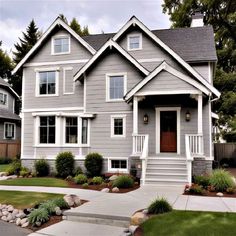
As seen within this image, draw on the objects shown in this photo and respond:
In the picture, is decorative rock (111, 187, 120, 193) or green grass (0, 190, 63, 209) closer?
green grass (0, 190, 63, 209)

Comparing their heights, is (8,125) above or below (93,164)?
above

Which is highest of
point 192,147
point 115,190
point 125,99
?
point 125,99

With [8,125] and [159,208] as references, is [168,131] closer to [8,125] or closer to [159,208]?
[159,208]

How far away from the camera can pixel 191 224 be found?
271 inches

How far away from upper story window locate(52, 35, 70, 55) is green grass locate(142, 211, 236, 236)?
12.6 metres

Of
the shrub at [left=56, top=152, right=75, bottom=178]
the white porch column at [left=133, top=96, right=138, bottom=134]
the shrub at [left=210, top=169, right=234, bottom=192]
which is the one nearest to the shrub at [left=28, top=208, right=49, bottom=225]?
the shrub at [left=210, top=169, right=234, bottom=192]

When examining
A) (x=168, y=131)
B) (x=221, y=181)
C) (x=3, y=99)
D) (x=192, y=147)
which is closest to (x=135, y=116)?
(x=168, y=131)

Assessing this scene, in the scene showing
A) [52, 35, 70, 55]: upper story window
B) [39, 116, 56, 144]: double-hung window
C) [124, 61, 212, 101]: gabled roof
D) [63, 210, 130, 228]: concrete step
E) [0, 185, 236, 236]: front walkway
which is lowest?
[63, 210, 130, 228]: concrete step

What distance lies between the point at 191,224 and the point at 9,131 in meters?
25.5

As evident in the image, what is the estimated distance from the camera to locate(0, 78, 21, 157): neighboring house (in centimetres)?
2641

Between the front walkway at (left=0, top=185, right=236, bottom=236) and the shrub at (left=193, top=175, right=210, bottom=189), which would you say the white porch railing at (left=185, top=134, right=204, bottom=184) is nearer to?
the shrub at (left=193, top=175, right=210, bottom=189)

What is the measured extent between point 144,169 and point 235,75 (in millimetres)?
14420

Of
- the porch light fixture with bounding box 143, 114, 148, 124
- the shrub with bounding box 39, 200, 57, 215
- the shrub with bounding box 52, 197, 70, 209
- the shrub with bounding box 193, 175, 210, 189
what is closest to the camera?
the shrub with bounding box 39, 200, 57, 215

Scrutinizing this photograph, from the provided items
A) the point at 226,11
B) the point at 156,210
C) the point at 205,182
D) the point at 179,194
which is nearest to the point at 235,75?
the point at 226,11
